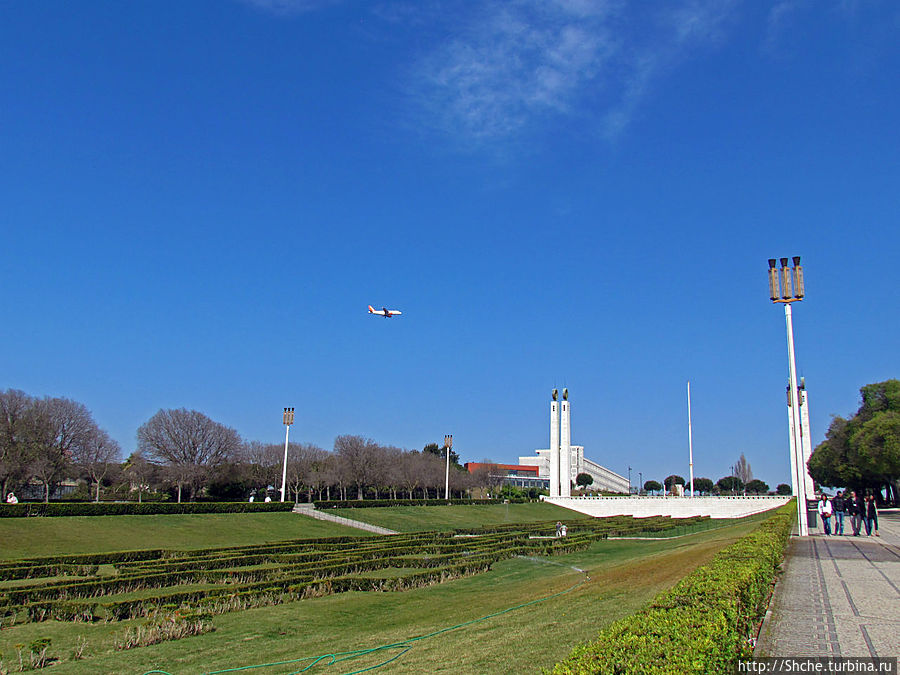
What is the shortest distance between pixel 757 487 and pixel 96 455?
113614 mm

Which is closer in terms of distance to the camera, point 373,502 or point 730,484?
point 373,502

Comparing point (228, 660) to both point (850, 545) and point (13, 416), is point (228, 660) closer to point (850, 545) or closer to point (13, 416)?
point (850, 545)

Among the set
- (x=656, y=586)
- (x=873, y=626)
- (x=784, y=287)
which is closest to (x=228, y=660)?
(x=656, y=586)

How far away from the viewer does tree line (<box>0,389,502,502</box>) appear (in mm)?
50344

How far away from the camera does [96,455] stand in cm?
5681

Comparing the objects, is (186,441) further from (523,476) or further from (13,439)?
(523,476)

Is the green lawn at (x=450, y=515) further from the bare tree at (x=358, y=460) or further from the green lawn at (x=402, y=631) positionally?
the green lawn at (x=402, y=631)

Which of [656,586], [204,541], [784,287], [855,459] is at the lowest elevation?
[204,541]

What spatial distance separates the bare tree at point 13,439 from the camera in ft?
157

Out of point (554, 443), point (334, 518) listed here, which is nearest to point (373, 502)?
point (334, 518)

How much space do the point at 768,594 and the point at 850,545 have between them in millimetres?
10743

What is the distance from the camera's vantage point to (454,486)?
92.9 m

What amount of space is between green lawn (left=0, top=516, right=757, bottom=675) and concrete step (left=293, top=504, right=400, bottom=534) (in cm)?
2756

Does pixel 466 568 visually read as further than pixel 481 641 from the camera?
Yes
